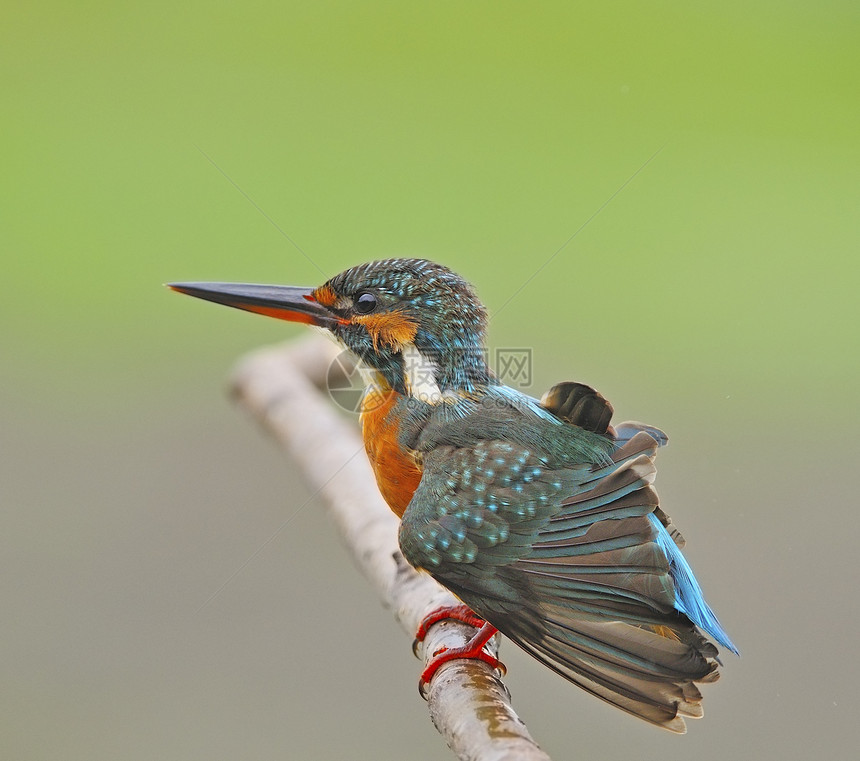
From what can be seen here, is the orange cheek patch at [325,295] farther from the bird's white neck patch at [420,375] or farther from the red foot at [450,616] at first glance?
the red foot at [450,616]

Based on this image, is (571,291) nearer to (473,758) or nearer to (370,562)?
(370,562)

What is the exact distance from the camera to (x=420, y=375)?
1.90 m

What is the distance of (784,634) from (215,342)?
392 cm

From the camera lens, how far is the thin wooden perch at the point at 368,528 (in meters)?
1.31

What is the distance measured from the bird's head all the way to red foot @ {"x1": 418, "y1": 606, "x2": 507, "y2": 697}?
1.55ft

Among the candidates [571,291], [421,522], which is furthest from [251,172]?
[421,522]

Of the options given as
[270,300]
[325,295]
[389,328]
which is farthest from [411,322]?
[270,300]

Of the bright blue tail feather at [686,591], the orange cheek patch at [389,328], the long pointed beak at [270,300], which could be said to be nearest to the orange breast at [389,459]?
the orange cheek patch at [389,328]

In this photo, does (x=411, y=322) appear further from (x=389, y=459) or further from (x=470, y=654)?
(x=470, y=654)

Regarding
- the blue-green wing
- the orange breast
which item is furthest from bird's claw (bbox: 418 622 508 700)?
the orange breast

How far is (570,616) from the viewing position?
1493 mm

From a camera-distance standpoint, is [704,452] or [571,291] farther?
[571,291]

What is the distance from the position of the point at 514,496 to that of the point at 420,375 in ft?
1.18

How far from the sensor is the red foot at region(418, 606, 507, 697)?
5.37 ft
